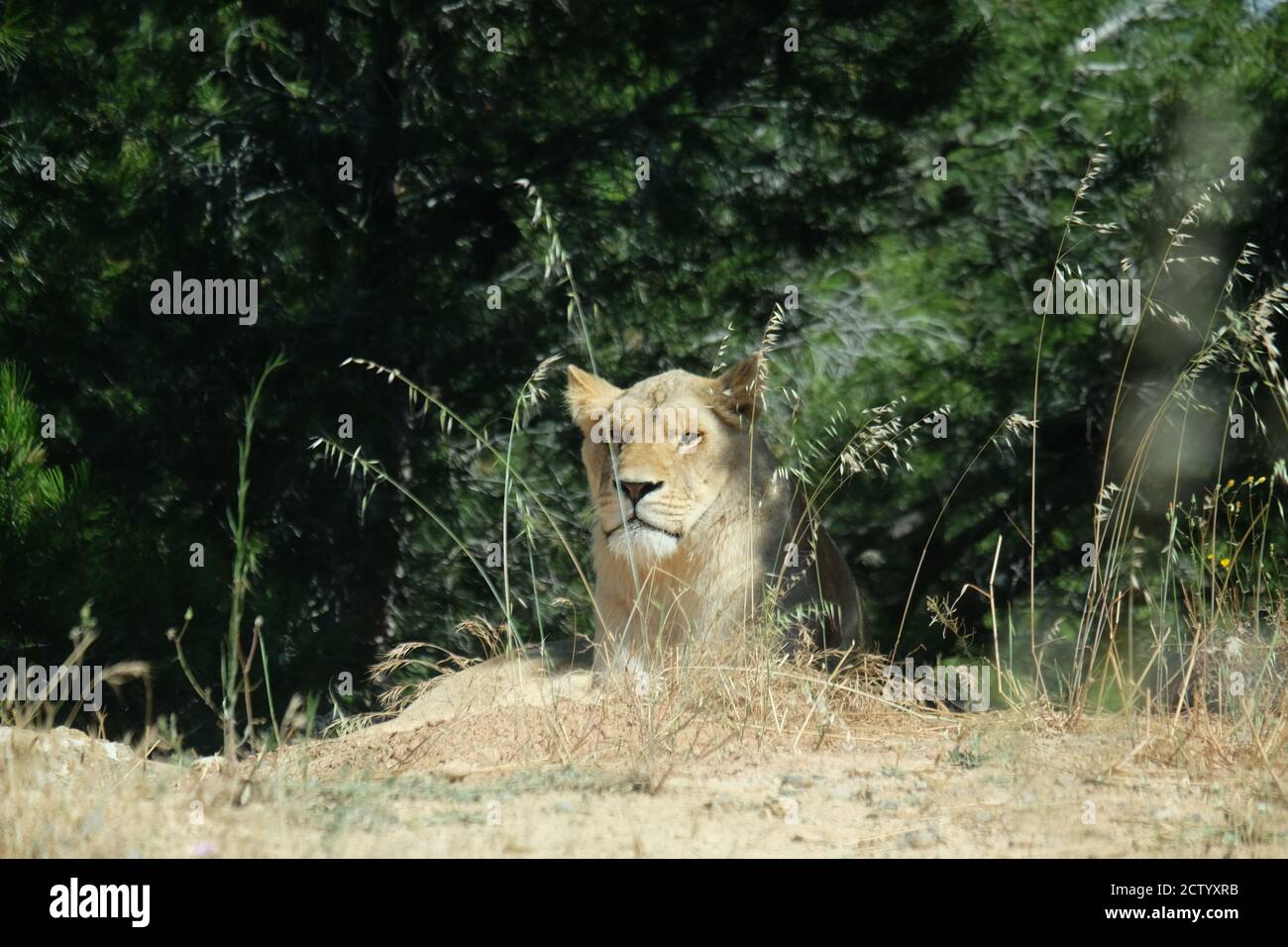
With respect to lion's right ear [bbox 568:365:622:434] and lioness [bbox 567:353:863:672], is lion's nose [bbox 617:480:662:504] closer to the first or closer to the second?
lioness [bbox 567:353:863:672]

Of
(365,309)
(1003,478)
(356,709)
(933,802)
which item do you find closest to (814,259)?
(1003,478)

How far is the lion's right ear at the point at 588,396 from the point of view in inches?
286

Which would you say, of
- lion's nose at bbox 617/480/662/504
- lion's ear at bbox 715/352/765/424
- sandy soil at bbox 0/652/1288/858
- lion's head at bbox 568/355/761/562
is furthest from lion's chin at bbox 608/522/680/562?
sandy soil at bbox 0/652/1288/858

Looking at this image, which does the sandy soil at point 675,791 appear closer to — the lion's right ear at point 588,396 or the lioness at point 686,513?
the lioness at point 686,513

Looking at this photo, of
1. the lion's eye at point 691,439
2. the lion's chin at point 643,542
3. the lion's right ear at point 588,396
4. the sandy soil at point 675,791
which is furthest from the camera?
the lion's right ear at point 588,396

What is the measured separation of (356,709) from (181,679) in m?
1.49

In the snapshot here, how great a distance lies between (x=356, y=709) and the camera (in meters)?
10.3

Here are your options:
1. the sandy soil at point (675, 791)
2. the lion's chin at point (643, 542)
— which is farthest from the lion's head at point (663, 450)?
the sandy soil at point (675, 791)

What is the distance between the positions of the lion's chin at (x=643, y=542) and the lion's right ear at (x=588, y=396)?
2.48 ft

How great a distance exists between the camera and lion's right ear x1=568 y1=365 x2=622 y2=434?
7.25 metres

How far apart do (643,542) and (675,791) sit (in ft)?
8.07

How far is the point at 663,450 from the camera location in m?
6.79

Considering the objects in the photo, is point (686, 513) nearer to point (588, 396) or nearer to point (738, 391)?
point (738, 391)

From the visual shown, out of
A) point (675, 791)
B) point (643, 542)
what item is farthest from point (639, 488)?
point (675, 791)
